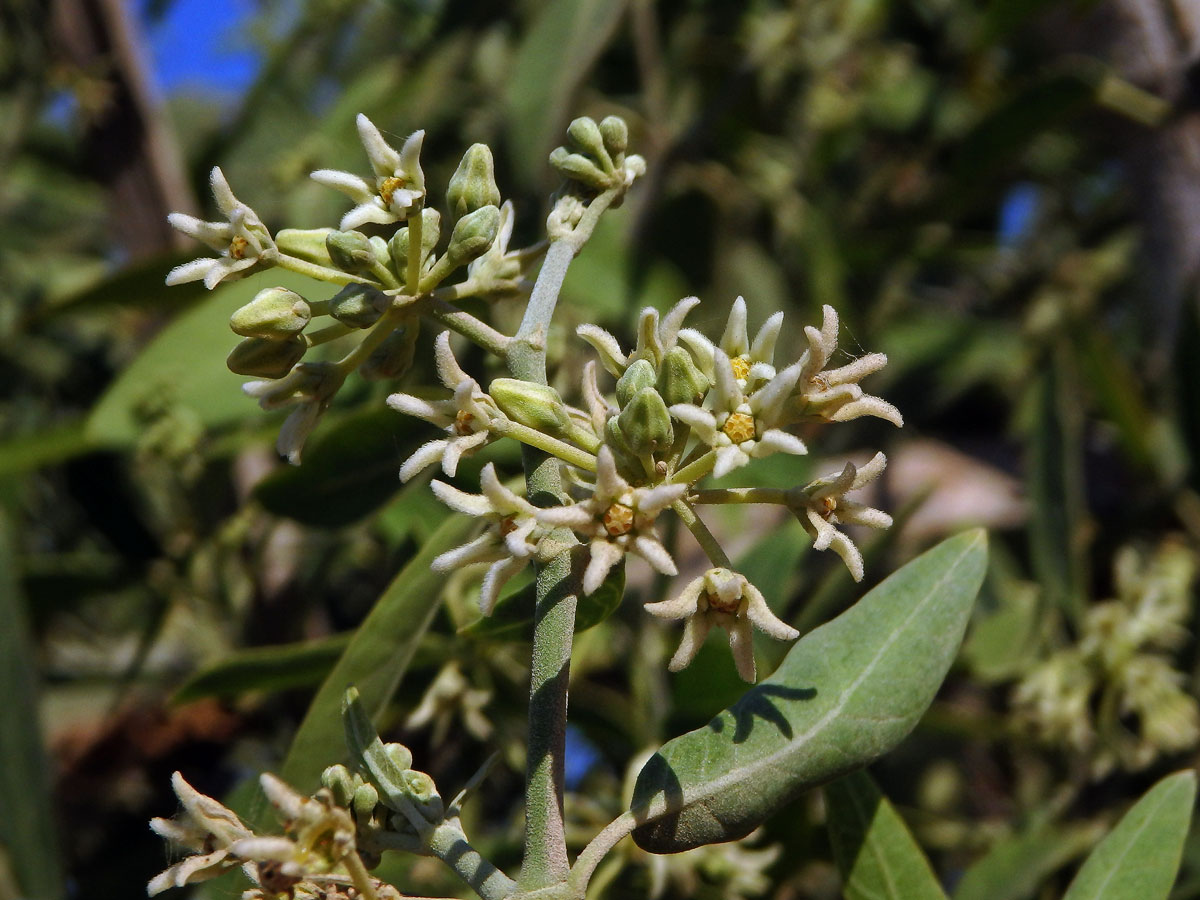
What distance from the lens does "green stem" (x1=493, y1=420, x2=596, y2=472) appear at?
892mm

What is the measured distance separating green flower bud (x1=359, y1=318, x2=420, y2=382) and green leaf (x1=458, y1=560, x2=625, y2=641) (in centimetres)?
22

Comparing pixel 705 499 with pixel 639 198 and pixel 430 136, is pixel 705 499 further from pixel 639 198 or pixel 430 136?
pixel 430 136

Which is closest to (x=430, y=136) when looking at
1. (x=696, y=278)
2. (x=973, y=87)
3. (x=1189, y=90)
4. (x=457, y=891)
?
(x=696, y=278)

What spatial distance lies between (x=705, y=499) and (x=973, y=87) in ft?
9.29

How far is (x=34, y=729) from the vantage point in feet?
5.97

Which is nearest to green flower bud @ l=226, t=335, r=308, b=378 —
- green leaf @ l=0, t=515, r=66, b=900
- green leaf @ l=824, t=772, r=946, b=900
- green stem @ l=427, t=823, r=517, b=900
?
green stem @ l=427, t=823, r=517, b=900

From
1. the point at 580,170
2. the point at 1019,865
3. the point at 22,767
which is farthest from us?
the point at 22,767

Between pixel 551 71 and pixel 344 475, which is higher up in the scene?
pixel 551 71

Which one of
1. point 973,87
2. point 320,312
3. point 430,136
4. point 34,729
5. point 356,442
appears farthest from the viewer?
point 973,87

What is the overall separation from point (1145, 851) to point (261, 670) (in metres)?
0.99

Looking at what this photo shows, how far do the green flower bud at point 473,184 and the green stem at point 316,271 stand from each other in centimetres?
11

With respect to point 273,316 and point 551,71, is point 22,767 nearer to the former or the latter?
point 273,316

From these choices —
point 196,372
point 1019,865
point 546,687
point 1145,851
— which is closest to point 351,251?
point 546,687

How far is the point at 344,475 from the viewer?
1392 millimetres
